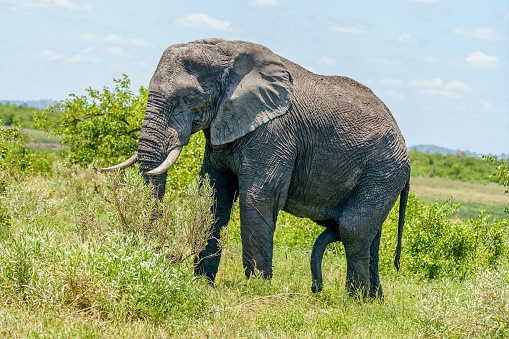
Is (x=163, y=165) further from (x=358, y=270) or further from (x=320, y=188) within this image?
(x=358, y=270)

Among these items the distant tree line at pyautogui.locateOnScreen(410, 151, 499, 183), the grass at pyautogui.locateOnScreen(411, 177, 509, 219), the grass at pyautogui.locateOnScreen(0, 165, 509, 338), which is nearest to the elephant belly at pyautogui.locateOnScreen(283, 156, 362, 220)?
the grass at pyautogui.locateOnScreen(0, 165, 509, 338)

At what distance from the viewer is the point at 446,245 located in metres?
13.6

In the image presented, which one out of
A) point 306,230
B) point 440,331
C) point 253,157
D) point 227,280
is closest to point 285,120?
point 253,157

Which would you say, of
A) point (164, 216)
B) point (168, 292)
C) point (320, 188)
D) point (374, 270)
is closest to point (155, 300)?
point (168, 292)

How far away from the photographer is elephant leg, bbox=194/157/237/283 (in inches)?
387

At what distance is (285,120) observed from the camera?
9.35 metres

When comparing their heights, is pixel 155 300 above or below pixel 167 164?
below

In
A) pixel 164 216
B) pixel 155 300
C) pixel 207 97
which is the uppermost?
pixel 207 97

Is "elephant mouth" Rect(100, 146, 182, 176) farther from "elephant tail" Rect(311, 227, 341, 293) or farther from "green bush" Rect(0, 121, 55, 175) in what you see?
"green bush" Rect(0, 121, 55, 175)

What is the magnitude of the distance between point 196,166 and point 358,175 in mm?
6789

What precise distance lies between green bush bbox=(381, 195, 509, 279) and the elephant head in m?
5.18

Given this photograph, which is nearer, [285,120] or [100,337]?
[100,337]

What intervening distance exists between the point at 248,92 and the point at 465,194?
3981cm

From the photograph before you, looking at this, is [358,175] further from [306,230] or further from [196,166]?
[196,166]
